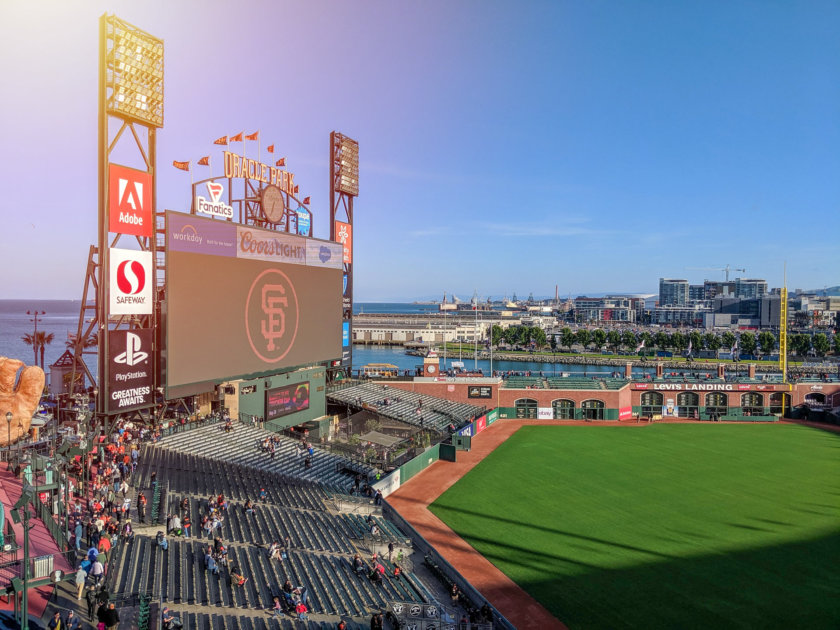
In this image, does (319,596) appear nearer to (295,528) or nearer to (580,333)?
(295,528)

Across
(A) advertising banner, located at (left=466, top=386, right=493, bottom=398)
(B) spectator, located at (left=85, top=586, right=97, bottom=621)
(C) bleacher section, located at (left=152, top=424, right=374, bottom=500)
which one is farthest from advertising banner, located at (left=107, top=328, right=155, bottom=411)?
(A) advertising banner, located at (left=466, top=386, right=493, bottom=398)

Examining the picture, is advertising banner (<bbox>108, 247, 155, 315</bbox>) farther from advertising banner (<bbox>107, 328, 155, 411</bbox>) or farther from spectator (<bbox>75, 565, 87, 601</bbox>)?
spectator (<bbox>75, 565, 87, 601</bbox>)

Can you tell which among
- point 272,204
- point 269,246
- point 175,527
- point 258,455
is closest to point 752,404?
point 258,455

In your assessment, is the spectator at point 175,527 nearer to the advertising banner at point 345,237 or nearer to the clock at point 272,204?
the clock at point 272,204

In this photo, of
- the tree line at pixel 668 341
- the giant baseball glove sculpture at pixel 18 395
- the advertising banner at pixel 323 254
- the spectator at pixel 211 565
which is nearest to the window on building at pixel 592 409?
the advertising banner at pixel 323 254

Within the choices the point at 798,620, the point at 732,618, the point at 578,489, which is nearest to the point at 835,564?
the point at 798,620

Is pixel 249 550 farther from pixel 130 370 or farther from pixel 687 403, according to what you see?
pixel 687 403
